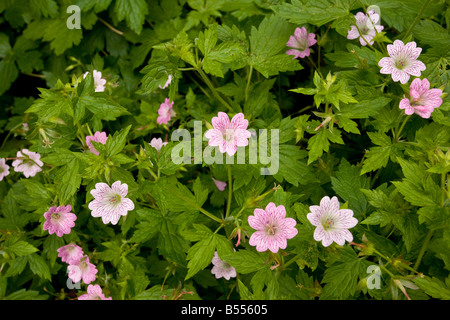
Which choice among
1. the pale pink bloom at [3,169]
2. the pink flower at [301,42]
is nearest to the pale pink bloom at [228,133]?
the pink flower at [301,42]

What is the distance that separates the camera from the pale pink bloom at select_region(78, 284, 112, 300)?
6.50ft

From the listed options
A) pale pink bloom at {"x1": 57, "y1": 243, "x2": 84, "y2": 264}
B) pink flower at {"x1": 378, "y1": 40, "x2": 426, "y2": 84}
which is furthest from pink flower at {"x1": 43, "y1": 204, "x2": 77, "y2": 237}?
pink flower at {"x1": 378, "y1": 40, "x2": 426, "y2": 84}

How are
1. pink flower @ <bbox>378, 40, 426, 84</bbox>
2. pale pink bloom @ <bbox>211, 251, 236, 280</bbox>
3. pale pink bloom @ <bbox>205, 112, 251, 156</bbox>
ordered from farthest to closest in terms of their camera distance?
1. pale pink bloom @ <bbox>211, 251, 236, 280</bbox>
2. pink flower @ <bbox>378, 40, 426, 84</bbox>
3. pale pink bloom @ <bbox>205, 112, 251, 156</bbox>

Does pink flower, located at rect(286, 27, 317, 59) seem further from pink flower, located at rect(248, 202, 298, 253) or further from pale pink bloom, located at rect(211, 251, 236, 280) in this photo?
pale pink bloom, located at rect(211, 251, 236, 280)

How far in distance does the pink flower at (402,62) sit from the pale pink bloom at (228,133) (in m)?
0.73

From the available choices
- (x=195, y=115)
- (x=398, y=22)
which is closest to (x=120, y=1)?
(x=195, y=115)

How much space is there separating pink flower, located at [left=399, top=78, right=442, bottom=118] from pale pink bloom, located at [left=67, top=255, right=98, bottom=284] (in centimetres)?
179

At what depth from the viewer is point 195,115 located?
2338 mm

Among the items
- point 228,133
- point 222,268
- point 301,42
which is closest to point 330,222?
point 228,133

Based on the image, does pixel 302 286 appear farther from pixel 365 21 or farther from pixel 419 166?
pixel 365 21

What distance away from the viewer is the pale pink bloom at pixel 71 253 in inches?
84.0

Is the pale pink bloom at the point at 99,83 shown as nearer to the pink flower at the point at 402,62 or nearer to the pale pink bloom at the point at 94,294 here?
the pale pink bloom at the point at 94,294

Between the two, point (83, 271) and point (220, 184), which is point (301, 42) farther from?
point (83, 271)

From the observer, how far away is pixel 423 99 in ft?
5.90
